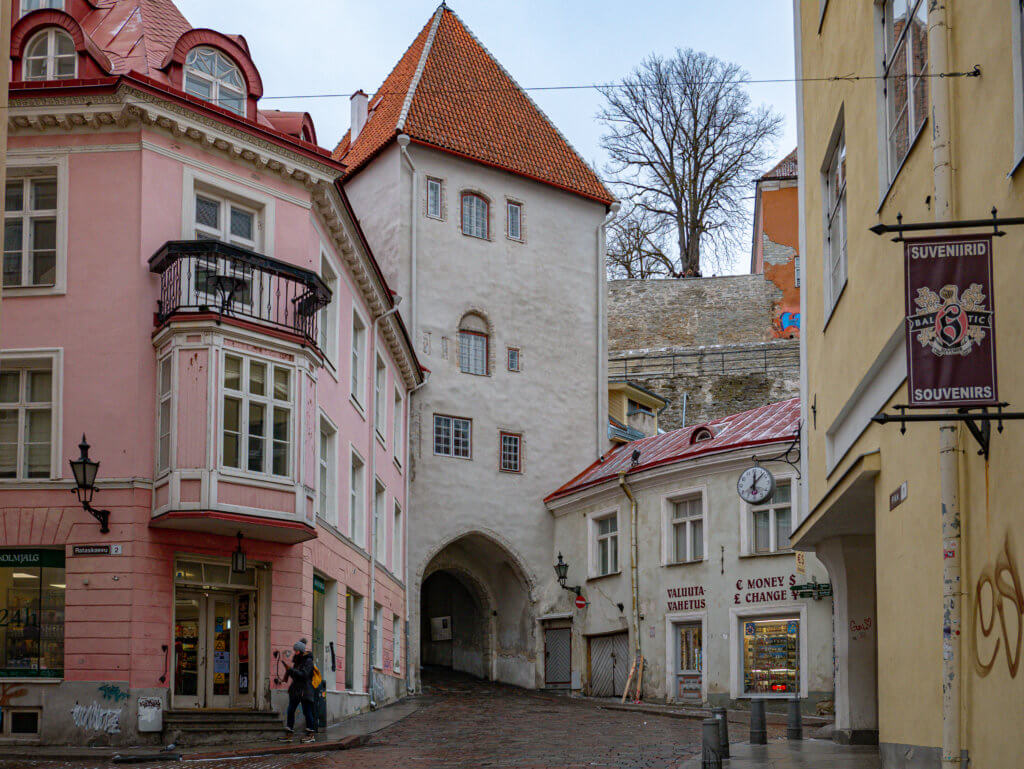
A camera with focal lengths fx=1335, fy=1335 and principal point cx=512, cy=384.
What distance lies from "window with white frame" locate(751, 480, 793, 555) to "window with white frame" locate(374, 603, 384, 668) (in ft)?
27.2

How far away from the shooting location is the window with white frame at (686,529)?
1225 inches

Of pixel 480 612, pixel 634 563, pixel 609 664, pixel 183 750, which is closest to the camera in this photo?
pixel 183 750

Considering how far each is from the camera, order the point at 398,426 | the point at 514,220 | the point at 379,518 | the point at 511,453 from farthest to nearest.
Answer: the point at 514,220, the point at 511,453, the point at 398,426, the point at 379,518

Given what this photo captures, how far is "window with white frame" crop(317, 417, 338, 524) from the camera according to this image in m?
22.5

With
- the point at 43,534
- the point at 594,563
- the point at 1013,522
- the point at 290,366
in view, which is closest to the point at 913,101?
the point at 1013,522

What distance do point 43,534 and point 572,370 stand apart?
71.5 feet

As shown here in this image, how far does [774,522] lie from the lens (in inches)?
1147

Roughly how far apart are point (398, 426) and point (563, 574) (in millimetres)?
6324

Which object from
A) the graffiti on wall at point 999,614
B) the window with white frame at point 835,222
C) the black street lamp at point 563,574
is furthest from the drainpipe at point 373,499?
the graffiti on wall at point 999,614

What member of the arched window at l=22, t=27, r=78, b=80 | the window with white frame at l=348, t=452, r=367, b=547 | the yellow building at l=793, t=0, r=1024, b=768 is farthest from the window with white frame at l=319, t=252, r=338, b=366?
the yellow building at l=793, t=0, r=1024, b=768

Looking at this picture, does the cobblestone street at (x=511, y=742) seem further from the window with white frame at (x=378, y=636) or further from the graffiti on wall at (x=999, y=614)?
the graffiti on wall at (x=999, y=614)

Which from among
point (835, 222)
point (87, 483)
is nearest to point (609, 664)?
point (87, 483)

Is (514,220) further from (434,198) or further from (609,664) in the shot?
(609,664)

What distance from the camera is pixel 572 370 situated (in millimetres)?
38344
